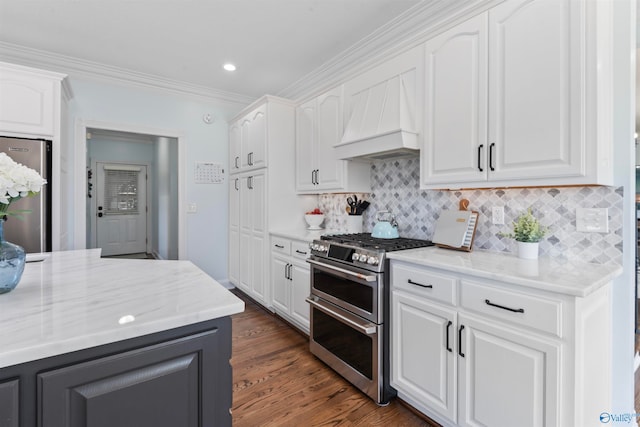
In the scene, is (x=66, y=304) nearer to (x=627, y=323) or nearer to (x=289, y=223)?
(x=627, y=323)

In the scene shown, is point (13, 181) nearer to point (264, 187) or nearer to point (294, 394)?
point (294, 394)

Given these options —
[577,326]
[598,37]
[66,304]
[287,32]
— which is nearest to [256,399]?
[66,304]

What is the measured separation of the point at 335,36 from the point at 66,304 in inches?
107

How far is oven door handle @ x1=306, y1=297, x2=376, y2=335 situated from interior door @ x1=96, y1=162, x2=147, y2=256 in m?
A: 6.07

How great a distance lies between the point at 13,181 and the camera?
977 millimetres

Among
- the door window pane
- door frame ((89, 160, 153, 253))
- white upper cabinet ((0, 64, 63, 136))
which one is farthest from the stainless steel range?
the door window pane

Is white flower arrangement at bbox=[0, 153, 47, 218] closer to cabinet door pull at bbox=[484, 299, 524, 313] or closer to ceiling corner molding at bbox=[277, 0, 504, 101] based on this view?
cabinet door pull at bbox=[484, 299, 524, 313]

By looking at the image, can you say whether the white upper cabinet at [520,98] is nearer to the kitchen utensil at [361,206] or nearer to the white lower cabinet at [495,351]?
the white lower cabinet at [495,351]

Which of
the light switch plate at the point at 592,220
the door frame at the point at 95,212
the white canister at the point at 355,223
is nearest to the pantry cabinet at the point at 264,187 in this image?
the white canister at the point at 355,223

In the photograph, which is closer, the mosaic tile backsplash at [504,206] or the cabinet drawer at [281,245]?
the mosaic tile backsplash at [504,206]

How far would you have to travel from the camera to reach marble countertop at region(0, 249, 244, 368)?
2.42ft

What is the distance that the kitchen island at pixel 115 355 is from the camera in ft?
2.41

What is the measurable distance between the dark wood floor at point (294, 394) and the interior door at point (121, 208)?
5416mm

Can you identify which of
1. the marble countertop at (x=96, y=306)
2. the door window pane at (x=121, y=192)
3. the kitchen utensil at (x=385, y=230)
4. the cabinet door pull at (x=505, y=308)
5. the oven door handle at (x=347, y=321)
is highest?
the door window pane at (x=121, y=192)
